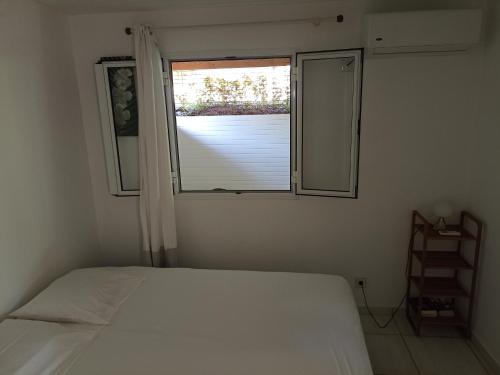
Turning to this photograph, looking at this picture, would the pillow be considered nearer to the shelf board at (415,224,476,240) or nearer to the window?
the window

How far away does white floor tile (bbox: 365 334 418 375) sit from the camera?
6.87ft

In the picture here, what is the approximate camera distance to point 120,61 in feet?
8.02

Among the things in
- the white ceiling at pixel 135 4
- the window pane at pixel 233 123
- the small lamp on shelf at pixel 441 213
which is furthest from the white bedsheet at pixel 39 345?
the small lamp on shelf at pixel 441 213

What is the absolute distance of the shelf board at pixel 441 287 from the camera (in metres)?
2.30

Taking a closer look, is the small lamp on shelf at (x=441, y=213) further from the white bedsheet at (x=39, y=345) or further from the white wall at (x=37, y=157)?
the white wall at (x=37, y=157)

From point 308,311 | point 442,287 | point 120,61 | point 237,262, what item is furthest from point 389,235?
point 120,61

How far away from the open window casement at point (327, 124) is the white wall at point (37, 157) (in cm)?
175

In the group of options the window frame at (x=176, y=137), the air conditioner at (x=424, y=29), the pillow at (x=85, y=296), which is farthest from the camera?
the window frame at (x=176, y=137)

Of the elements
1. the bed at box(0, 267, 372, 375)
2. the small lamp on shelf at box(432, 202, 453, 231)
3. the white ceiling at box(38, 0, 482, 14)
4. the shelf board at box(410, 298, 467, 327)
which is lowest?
the shelf board at box(410, 298, 467, 327)

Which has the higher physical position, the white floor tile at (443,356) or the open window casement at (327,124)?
the open window casement at (327,124)

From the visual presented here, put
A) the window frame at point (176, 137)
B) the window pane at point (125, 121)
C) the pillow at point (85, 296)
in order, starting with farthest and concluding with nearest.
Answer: the window pane at point (125, 121)
the window frame at point (176, 137)
the pillow at point (85, 296)

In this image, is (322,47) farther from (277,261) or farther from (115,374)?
(115,374)

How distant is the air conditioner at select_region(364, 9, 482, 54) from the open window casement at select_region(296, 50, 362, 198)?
0.81 feet

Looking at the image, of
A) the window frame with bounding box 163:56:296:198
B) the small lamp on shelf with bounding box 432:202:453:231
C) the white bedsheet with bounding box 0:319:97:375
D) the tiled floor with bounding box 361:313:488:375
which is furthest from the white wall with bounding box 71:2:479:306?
the white bedsheet with bounding box 0:319:97:375
